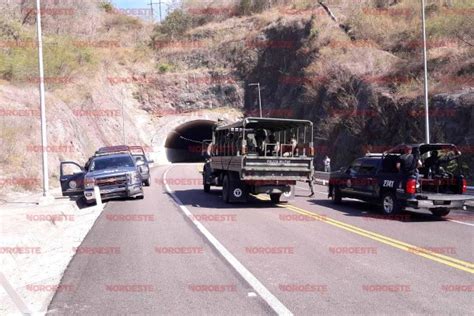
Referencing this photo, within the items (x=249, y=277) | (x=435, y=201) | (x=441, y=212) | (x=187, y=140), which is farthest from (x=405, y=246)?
(x=187, y=140)

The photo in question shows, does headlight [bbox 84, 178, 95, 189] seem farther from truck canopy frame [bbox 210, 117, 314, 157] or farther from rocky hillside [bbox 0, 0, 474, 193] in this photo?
rocky hillside [bbox 0, 0, 474, 193]

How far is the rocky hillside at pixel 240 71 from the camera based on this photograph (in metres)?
33.5

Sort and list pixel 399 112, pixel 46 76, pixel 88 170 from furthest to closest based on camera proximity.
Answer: pixel 46 76 < pixel 399 112 < pixel 88 170

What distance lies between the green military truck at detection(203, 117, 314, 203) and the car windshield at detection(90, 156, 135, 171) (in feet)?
12.0

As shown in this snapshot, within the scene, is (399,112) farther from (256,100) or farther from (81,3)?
(81,3)

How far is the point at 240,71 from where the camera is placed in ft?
240

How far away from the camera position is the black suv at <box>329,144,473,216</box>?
13539 millimetres

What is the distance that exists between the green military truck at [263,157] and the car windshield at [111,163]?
3658 mm

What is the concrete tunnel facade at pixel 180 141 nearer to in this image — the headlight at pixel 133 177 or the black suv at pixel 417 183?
the headlight at pixel 133 177

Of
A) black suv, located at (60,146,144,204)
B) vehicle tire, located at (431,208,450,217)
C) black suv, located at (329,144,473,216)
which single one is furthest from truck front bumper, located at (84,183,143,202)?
vehicle tire, located at (431,208,450,217)

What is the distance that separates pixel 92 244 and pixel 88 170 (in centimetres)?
994

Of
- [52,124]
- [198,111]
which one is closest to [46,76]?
[52,124]

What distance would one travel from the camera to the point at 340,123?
41.7 m

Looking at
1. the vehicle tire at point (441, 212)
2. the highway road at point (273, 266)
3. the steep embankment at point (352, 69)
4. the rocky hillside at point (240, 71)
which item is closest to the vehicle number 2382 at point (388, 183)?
the highway road at point (273, 266)
